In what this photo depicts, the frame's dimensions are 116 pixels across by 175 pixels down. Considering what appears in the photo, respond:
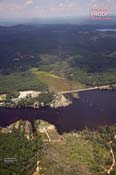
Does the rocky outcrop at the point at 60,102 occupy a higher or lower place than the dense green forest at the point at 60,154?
lower

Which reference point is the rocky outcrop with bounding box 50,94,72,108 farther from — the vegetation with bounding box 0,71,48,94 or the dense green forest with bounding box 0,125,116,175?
the dense green forest with bounding box 0,125,116,175

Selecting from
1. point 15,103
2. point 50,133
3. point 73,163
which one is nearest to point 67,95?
point 15,103

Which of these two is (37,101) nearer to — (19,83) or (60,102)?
(60,102)

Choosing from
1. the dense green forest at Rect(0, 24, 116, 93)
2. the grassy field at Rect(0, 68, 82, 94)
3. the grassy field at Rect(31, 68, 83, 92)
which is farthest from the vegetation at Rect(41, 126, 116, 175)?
the dense green forest at Rect(0, 24, 116, 93)

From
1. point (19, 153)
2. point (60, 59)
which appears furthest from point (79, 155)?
point (60, 59)

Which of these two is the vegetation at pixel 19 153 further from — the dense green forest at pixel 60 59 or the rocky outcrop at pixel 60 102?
the dense green forest at pixel 60 59

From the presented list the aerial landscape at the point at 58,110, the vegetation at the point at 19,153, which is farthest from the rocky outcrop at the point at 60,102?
the vegetation at the point at 19,153

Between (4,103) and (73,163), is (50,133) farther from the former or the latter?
(4,103)
